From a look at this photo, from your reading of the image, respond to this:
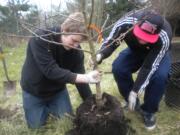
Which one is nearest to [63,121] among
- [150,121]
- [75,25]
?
[150,121]

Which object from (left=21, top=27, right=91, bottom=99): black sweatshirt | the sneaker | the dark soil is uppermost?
(left=21, top=27, right=91, bottom=99): black sweatshirt

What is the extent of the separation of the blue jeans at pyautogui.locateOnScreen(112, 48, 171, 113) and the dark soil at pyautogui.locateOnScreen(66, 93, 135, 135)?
45cm

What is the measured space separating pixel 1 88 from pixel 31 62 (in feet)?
5.32

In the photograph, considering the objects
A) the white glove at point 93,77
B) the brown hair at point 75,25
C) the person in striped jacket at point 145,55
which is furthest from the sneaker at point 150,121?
the brown hair at point 75,25

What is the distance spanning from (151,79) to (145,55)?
28 centimetres

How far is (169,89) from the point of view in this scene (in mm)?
3779

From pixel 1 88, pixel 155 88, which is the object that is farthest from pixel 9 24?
pixel 155 88

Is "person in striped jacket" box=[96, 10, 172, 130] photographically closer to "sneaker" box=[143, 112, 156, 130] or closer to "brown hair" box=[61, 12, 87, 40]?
"sneaker" box=[143, 112, 156, 130]

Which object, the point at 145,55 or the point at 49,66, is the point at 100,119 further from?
the point at 145,55

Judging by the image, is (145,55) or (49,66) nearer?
(49,66)

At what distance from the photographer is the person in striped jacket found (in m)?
3.09

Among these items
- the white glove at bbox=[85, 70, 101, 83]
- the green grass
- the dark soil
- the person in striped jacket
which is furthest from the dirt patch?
the white glove at bbox=[85, 70, 101, 83]

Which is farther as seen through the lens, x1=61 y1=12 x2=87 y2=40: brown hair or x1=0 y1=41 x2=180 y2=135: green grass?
x1=0 y1=41 x2=180 y2=135: green grass

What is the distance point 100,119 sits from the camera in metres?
2.91
